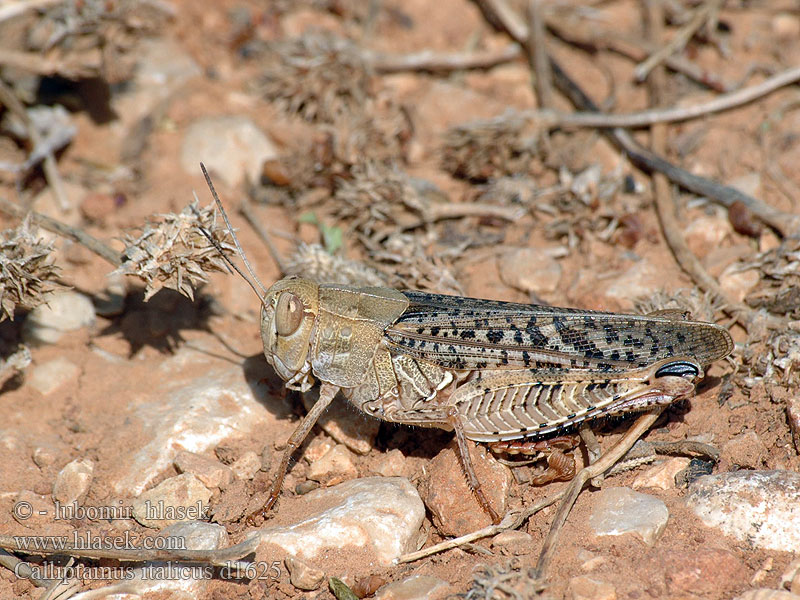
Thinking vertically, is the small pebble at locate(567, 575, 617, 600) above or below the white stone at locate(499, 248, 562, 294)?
below

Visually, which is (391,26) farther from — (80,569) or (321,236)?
(80,569)

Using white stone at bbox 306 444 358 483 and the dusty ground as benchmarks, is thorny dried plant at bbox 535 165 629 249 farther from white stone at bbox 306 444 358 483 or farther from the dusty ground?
white stone at bbox 306 444 358 483

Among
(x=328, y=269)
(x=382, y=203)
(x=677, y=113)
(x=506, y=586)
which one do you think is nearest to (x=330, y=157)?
(x=382, y=203)

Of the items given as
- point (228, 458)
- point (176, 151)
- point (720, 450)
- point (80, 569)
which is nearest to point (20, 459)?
point (80, 569)

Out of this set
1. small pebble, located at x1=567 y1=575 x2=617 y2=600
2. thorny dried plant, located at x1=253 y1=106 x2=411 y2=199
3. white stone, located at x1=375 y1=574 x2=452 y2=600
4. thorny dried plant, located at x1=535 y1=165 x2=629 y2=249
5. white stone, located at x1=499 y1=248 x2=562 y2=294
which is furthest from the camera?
thorny dried plant, located at x1=253 y1=106 x2=411 y2=199

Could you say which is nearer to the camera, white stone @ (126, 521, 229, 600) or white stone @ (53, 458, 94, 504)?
white stone @ (126, 521, 229, 600)

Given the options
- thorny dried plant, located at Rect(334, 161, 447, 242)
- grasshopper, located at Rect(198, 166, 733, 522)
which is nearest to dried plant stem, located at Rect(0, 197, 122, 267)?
grasshopper, located at Rect(198, 166, 733, 522)

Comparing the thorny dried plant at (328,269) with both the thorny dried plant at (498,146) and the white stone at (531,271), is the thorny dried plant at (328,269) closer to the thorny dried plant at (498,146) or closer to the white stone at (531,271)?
the white stone at (531,271)
